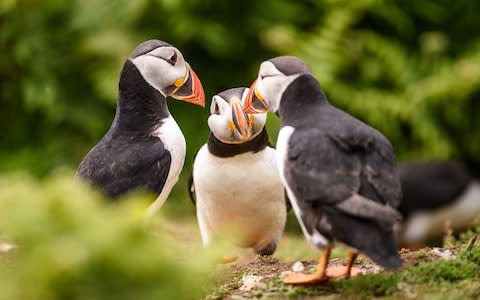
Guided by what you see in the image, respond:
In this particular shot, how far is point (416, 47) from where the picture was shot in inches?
393

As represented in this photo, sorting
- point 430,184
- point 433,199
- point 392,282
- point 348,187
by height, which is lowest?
point 433,199

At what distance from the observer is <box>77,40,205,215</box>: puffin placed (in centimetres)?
445

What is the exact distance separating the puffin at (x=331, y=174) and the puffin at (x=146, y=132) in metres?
0.66

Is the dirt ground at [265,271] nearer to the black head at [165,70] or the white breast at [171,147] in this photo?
the white breast at [171,147]

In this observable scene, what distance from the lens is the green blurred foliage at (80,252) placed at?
2742 millimetres

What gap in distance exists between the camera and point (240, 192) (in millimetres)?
4789

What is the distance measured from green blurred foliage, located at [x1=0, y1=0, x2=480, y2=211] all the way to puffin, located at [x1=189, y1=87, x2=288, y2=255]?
425cm

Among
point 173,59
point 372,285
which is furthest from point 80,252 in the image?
point 173,59

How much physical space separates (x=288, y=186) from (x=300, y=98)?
1.45 feet

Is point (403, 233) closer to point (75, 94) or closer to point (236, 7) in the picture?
point (236, 7)

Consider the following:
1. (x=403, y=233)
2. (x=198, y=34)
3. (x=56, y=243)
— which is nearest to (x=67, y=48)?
(x=198, y=34)

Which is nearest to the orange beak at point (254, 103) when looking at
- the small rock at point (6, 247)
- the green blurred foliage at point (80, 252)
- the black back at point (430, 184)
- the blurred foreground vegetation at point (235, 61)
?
the green blurred foliage at point (80, 252)

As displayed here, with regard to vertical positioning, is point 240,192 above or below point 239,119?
below

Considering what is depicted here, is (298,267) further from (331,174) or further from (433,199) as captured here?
(433,199)
